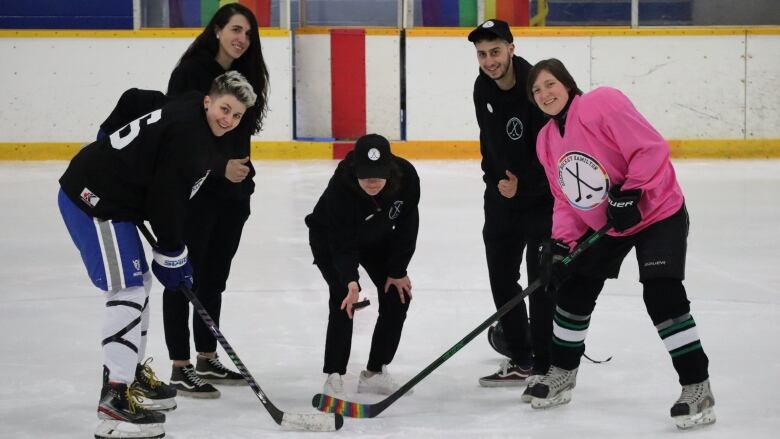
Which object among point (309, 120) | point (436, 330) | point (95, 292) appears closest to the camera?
point (436, 330)

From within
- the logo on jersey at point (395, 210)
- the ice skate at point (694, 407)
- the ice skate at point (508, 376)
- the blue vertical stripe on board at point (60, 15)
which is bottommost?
the ice skate at point (508, 376)

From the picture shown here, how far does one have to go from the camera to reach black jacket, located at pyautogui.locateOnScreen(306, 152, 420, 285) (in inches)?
121

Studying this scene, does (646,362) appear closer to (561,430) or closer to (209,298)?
(561,430)

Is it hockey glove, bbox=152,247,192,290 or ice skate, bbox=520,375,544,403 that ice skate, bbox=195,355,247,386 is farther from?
ice skate, bbox=520,375,544,403

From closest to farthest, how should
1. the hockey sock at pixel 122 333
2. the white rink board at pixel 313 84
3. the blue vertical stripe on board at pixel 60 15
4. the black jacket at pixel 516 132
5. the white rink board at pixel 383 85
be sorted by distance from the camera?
the hockey sock at pixel 122 333 < the black jacket at pixel 516 132 < the blue vertical stripe on board at pixel 60 15 < the white rink board at pixel 383 85 < the white rink board at pixel 313 84

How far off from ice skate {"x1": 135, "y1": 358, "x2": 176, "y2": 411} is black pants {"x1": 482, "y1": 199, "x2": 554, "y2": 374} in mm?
951

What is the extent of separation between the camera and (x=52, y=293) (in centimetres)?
445

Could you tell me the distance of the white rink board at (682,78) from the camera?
30.0 feet

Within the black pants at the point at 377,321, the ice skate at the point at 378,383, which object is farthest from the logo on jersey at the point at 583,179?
the ice skate at the point at 378,383

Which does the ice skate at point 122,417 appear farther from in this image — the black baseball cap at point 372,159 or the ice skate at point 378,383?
the black baseball cap at point 372,159

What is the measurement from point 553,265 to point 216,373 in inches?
40.2

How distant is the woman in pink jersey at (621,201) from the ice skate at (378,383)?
Answer: 556 millimetres

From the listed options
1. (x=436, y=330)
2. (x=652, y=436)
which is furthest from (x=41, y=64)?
(x=652, y=436)

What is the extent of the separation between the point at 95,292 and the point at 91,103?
4.96 metres
